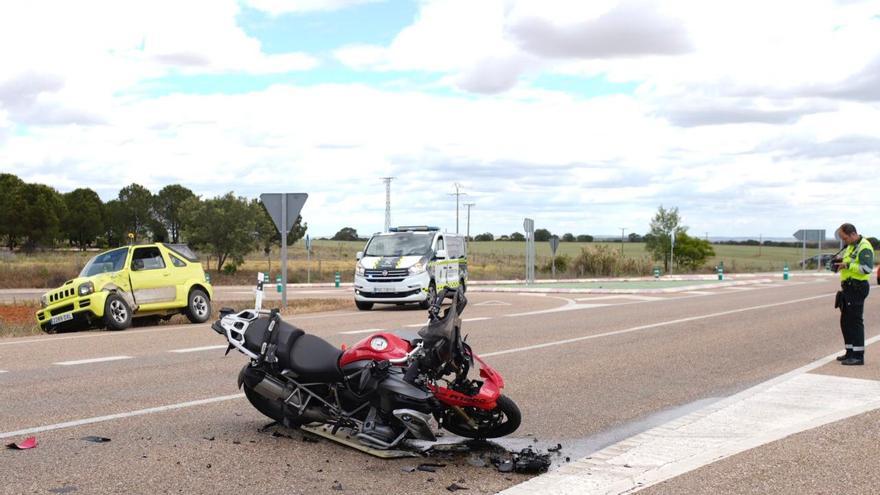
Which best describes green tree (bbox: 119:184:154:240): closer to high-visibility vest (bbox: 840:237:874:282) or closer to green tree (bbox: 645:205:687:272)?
green tree (bbox: 645:205:687:272)

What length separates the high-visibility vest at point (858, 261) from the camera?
11461mm

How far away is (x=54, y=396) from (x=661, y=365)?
732 cm

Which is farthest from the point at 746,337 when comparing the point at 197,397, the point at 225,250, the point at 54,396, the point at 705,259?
the point at 705,259

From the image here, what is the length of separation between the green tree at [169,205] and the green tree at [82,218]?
8.36m

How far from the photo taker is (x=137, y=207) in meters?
106

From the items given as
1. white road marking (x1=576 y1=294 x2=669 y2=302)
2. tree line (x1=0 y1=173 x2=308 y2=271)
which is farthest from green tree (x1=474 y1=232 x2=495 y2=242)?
white road marking (x1=576 y1=294 x2=669 y2=302)

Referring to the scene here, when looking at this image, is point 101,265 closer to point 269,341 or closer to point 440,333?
point 269,341

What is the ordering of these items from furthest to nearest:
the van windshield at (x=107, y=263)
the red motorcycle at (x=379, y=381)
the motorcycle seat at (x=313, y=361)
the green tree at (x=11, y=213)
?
1. the green tree at (x=11, y=213)
2. the van windshield at (x=107, y=263)
3. the motorcycle seat at (x=313, y=361)
4. the red motorcycle at (x=379, y=381)

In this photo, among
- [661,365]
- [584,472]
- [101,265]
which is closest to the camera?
[584,472]

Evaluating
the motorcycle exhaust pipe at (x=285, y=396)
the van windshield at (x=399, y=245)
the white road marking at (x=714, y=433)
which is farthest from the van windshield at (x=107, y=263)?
the white road marking at (x=714, y=433)

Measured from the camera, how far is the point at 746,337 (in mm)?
15625

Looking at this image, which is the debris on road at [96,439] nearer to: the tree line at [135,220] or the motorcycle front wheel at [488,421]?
the motorcycle front wheel at [488,421]

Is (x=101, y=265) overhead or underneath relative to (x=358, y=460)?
overhead

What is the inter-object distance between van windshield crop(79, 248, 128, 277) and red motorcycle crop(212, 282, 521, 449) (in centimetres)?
1160
